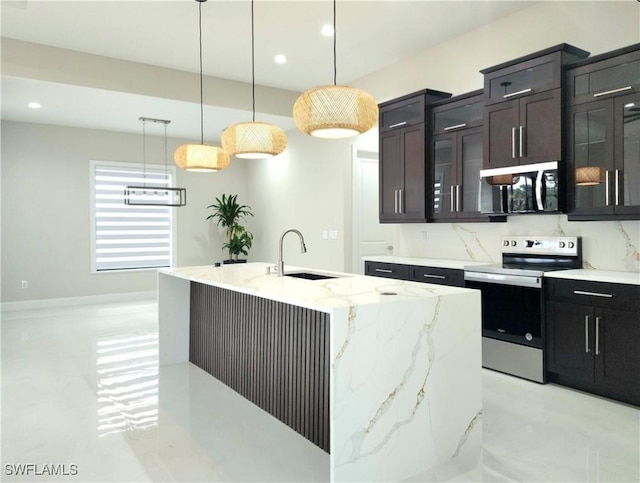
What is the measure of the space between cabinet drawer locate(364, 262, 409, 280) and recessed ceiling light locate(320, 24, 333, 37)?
96.7 inches

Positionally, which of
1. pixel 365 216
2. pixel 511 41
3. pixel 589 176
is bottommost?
pixel 365 216

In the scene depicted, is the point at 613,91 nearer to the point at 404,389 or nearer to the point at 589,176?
the point at 589,176

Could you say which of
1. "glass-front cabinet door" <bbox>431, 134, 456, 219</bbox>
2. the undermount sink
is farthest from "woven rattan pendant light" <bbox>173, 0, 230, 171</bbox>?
"glass-front cabinet door" <bbox>431, 134, 456, 219</bbox>

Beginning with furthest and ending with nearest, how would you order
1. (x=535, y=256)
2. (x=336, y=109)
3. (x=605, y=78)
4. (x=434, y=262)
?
1. (x=434, y=262)
2. (x=535, y=256)
3. (x=605, y=78)
4. (x=336, y=109)

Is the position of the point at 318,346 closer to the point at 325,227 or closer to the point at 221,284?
the point at 221,284

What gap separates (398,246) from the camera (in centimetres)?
552

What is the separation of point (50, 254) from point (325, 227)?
4399mm

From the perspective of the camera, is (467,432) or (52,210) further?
(52,210)

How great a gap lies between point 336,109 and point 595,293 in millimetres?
2197

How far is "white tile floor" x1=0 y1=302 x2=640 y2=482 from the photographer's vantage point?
89.4 inches

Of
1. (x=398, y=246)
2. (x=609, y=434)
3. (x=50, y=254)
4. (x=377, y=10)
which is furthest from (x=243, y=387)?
(x=50, y=254)

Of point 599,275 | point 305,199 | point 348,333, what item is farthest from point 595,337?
point 305,199

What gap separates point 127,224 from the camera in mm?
8023

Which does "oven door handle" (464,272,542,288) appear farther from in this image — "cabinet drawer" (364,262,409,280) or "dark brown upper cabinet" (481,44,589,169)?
"dark brown upper cabinet" (481,44,589,169)
